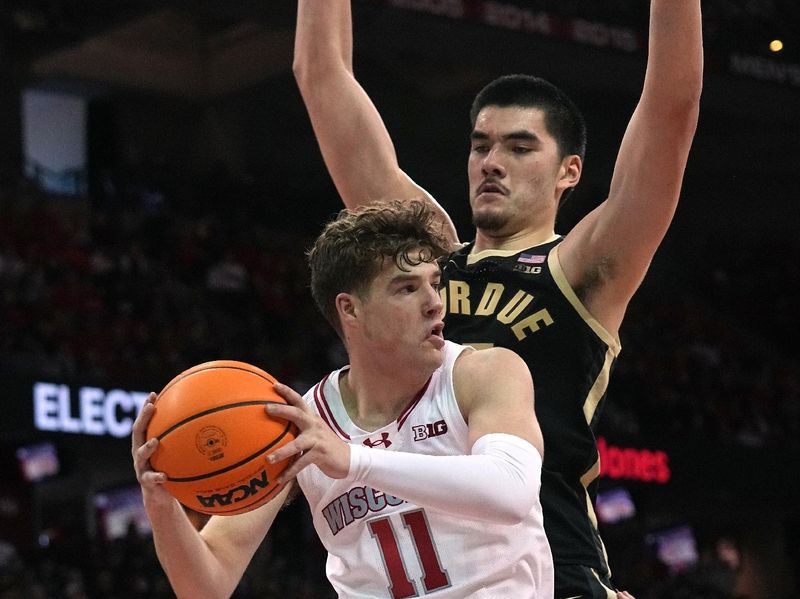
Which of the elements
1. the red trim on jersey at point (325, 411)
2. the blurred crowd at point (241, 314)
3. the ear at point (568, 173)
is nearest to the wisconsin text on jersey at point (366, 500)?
the red trim on jersey at point (325, 411)

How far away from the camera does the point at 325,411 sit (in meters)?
3.78

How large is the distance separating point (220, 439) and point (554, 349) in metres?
1.42

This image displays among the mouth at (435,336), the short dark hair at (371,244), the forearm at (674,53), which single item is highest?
the forearm at (674,53)

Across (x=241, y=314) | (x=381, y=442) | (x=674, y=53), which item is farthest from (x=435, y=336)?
(x=241, y=314)

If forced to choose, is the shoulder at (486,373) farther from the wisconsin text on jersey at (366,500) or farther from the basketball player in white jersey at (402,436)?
the wisconsin text on jersey at (366,500)

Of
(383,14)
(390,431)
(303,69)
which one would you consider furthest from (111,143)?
(390,431)

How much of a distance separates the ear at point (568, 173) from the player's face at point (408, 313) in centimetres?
116

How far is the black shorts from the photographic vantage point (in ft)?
13.1

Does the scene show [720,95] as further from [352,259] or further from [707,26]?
[352,259]

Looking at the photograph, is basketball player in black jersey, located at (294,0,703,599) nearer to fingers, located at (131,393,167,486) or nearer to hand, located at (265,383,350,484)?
hand, located at (265,383,350,484)

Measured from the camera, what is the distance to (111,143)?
Result: 957 inches

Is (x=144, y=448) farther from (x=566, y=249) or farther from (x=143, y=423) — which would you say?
(x=566, y=249)

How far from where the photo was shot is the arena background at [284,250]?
51.7 ft

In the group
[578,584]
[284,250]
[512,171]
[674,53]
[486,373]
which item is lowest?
[284,250]
